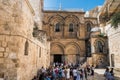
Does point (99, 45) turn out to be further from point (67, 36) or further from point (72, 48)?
point (67, 36)

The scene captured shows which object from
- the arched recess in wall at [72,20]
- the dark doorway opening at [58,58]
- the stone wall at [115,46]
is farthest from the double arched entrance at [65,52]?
the stone wall at [115,46]

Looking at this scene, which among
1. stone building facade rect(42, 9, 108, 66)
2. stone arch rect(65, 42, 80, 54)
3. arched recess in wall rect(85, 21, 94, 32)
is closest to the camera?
stone building facade rect(42, 9, 108, 66)

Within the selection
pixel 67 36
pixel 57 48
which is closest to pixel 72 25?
pixel 67 36

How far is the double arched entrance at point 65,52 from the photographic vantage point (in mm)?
26891

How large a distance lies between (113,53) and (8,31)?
10267 mm

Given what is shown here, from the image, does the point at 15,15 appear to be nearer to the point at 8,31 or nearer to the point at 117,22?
the point at 8,31

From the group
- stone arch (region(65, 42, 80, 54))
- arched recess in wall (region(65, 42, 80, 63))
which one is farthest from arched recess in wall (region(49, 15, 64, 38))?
arched recess in wall (region(65, 42, 80, 63))

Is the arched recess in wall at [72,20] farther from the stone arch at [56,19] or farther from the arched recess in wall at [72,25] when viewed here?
the stone arch at [56,19]

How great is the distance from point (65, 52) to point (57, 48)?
5.45ft

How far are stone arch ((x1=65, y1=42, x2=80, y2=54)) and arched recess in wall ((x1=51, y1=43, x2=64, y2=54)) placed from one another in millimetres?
921

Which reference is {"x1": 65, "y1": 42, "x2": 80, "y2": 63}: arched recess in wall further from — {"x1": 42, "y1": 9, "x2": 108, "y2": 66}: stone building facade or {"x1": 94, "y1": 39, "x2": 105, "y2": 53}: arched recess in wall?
{"x1": 94, "y1": 39, "x2": 105, "y2": 53}: arched recess in wall

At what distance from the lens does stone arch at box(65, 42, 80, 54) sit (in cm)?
2714

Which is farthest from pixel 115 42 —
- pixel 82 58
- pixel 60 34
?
pixel 60 34

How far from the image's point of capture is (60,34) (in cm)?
2836
